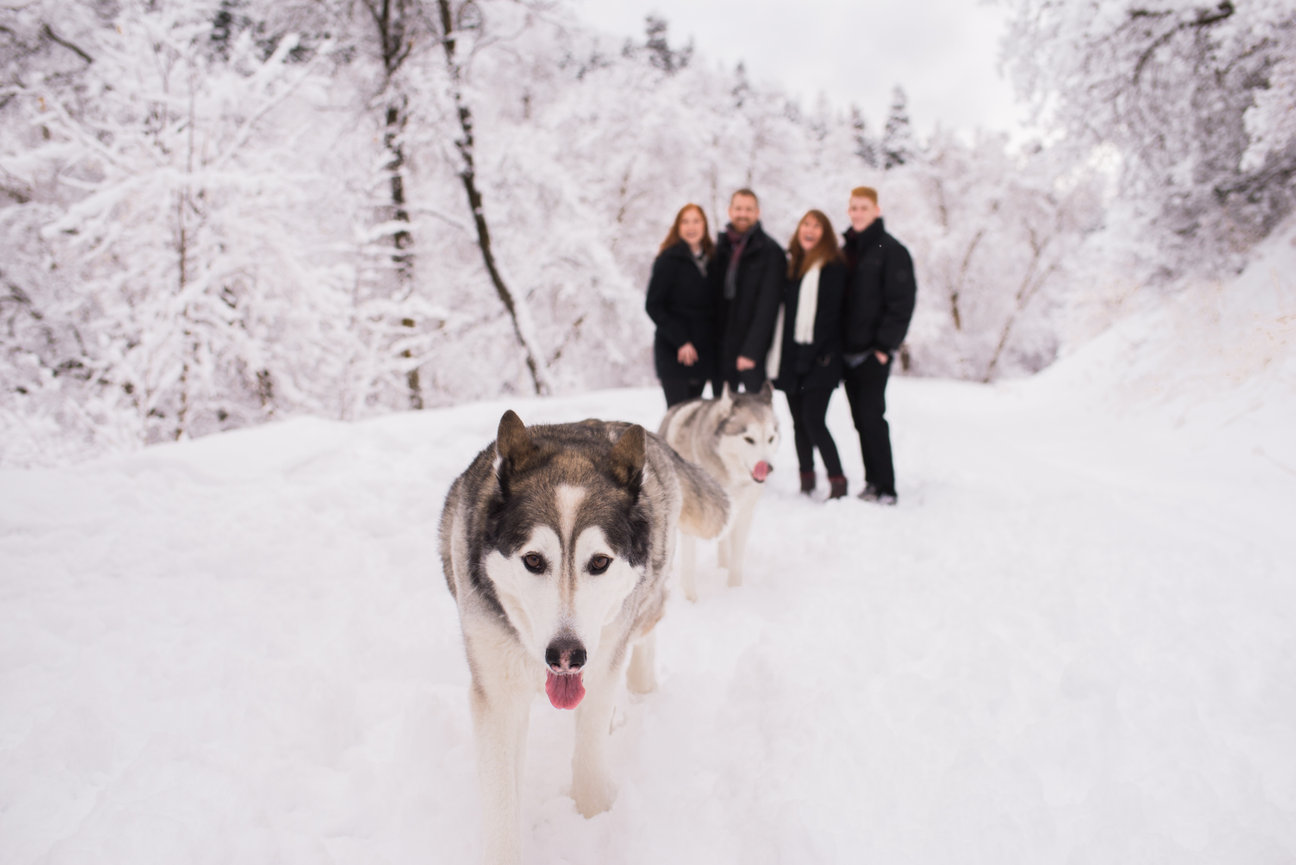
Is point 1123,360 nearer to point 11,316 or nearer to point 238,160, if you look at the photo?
point 238,160

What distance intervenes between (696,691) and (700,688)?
26 mm

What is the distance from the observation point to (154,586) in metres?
2.84

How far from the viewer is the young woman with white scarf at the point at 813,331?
15.8ft

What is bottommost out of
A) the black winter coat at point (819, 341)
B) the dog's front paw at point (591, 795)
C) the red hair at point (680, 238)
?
the dog's front paw at point (591, 795)

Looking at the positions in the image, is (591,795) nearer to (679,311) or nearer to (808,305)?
(679,311)

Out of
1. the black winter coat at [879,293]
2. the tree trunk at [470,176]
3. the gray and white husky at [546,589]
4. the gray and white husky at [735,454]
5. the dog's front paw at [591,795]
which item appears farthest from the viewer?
the tree trunk at [470,176]

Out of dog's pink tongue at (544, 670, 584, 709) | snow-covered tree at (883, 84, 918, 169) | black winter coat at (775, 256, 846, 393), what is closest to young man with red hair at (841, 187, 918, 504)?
black winter coat at (775, 256, 846, 393)

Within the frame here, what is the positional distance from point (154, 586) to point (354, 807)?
1769mm

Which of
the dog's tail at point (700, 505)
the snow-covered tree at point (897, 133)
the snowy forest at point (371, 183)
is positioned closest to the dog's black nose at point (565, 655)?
the dog's tail at point (700, 505)

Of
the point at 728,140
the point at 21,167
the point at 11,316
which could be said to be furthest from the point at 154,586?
the point at 728,140

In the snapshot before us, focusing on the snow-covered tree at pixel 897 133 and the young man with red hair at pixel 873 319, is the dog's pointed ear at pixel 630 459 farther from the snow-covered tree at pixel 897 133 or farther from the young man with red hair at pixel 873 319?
the snow-covered tree at pixel 897 133

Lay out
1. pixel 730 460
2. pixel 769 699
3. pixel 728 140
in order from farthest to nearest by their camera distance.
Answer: pixel 728 140 < pixel 730 460 < pixel 769 699

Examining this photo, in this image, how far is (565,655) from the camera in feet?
5.03

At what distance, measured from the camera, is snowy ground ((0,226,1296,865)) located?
1825 millimetres
